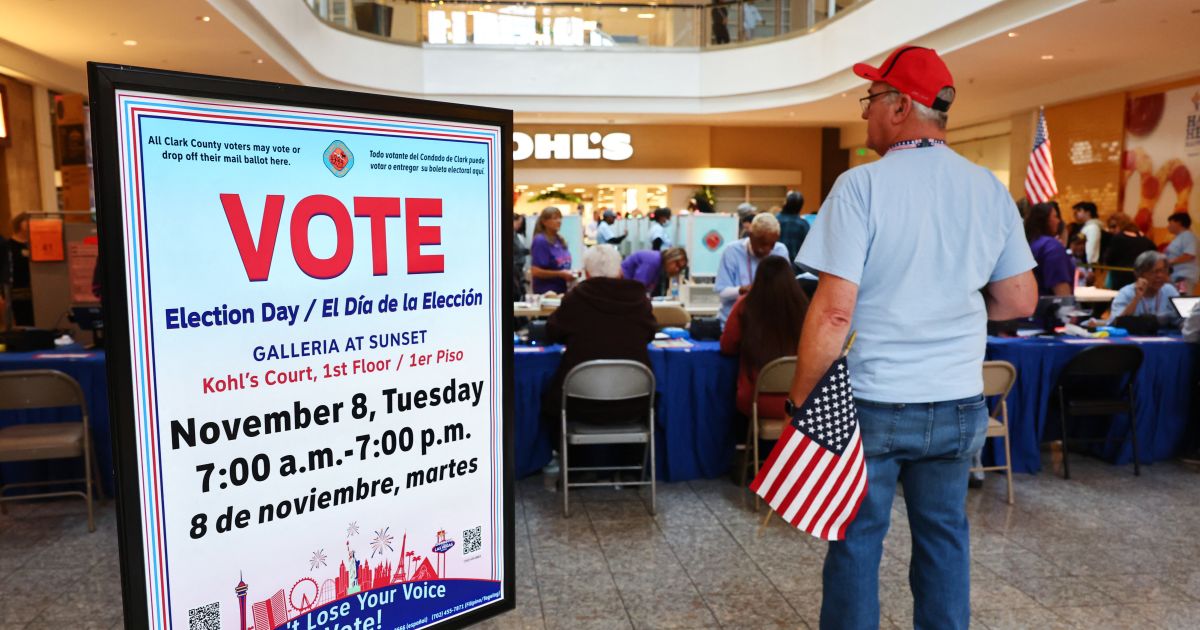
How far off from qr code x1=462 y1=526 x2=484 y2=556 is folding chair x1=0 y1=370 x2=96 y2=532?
292 cm

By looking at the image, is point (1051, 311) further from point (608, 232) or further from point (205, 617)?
point (608, 232)

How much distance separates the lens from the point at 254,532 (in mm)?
1429

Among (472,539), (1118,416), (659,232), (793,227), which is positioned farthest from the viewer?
(659,232)

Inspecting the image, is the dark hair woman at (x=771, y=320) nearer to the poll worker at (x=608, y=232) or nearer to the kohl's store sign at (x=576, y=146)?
the poll worker at (x=608, y=232)

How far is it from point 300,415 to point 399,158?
51 cm

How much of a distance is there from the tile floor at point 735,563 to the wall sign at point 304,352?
1456 millimetres

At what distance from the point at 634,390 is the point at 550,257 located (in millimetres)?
3574

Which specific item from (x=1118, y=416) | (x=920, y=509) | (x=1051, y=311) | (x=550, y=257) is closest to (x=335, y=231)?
(x=920, y=509)

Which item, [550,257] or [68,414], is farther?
[550,257]

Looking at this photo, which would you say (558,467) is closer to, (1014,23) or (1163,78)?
(1014,23)

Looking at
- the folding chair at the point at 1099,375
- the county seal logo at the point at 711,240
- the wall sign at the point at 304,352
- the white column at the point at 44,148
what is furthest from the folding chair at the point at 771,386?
the white column at the point at 44,148

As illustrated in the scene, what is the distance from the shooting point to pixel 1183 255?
27.5 ft

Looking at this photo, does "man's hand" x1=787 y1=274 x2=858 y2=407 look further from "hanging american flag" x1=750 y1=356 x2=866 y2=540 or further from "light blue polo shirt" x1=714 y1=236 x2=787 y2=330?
"light blue polo shirt" x1=714 y1=236 x2=787 y2=330

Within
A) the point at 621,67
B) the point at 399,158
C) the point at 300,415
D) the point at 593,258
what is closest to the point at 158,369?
the point at 300,415
